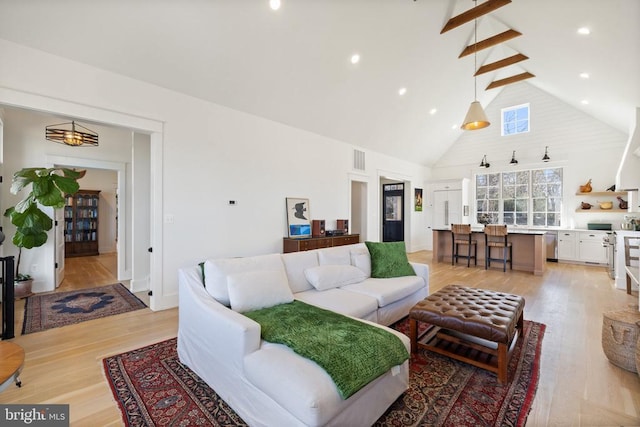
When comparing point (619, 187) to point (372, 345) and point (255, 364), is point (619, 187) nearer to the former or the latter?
point (372, 345)

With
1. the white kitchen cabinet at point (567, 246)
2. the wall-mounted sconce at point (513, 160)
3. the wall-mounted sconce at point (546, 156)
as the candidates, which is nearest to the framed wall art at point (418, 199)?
the wall-mounted sconce at point (513, 160)

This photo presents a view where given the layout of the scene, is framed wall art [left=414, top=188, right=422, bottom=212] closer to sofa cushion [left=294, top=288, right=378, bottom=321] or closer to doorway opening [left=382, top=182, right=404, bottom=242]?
doorway opening [left=382, top=182, right=404, bottom=242]

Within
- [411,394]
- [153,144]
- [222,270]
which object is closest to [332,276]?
[222,270]

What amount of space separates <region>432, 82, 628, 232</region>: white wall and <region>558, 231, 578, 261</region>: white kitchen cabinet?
0.54 metres

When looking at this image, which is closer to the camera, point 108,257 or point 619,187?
point 619,187

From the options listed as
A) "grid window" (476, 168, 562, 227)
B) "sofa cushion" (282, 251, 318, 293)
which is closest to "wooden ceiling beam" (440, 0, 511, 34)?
"sofa cushion" (282, 251, 318, 293)

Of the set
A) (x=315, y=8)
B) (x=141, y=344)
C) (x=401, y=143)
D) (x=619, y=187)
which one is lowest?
(x=141, y=344)

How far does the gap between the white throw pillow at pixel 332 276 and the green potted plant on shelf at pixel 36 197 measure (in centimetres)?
294

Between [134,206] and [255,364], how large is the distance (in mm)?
3984

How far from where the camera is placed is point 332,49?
4141 mm

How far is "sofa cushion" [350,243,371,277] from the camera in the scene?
11.6 feet

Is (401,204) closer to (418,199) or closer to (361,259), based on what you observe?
(418,199)

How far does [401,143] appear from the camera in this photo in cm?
763

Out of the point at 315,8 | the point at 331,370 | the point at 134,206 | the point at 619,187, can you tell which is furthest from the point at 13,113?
the point at 619,187
